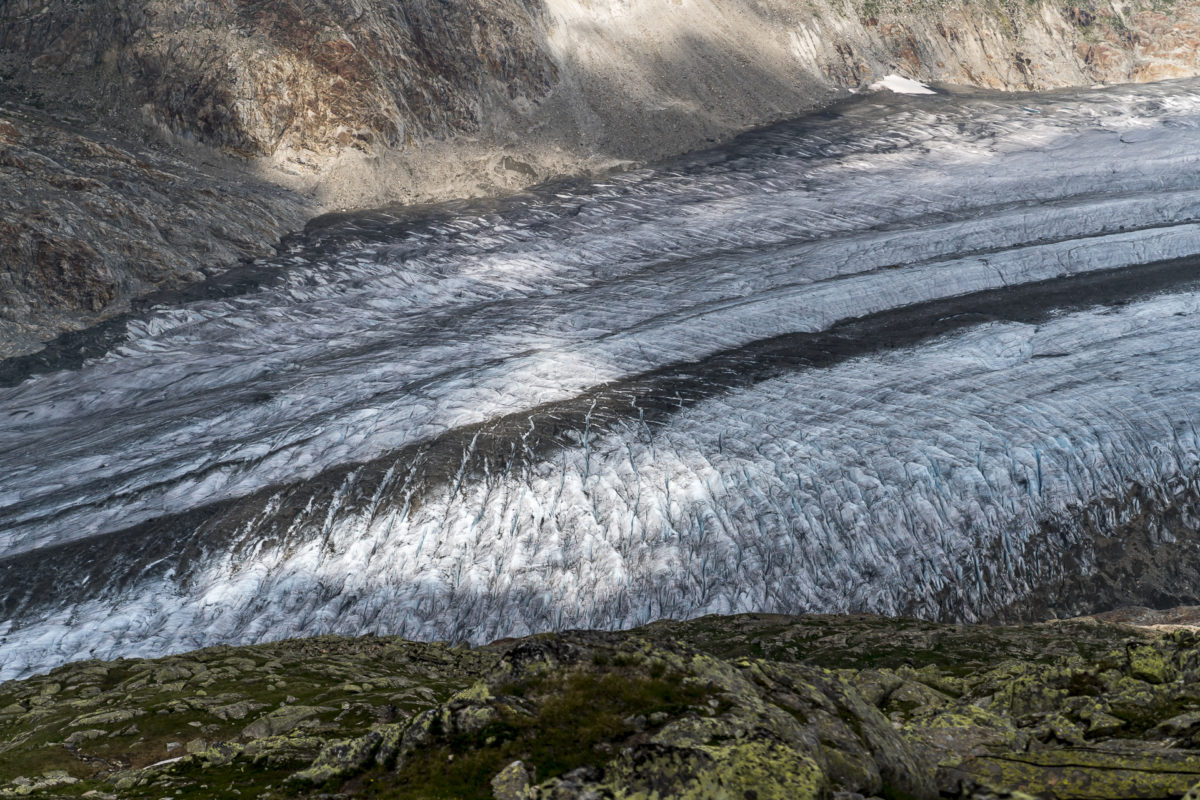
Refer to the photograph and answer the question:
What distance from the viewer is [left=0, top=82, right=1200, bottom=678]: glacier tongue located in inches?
726

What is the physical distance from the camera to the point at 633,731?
275 inches

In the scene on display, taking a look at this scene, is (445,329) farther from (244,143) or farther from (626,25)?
(626,25)

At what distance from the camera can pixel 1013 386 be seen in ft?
74.8

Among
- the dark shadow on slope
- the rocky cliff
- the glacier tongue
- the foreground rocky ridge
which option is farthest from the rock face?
the foreground rocky ridge

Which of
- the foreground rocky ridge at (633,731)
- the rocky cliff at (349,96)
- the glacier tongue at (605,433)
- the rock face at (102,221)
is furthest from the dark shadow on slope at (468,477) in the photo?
the rocky cliff at (349,96)

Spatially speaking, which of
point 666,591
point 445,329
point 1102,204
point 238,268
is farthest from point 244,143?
point 1102,204

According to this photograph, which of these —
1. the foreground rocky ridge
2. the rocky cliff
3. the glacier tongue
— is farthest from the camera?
the rocky cliff

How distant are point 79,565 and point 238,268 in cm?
1493

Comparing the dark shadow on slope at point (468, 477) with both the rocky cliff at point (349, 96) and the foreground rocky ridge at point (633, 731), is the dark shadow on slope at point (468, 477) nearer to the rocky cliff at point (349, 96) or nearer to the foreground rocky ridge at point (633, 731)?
the foreground rocky ridge at point (633, 731)

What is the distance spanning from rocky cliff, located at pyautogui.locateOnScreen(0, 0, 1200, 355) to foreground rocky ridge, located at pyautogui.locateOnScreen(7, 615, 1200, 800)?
1968cm

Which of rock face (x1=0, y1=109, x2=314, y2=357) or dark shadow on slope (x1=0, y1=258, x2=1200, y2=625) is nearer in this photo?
dark shadow on slope (x1=0, y1=258, x2=1200, y2=625)

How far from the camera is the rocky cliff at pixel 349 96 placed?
29828mm

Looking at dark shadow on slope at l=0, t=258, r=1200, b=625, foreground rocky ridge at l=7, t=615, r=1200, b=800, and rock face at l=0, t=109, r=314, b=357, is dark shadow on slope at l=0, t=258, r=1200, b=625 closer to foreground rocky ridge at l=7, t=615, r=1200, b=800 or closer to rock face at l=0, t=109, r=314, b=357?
foreground rocky ridge at l=7, t=615, r=1200, b=800

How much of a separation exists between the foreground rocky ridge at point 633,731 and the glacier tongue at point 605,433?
530 centimetres
